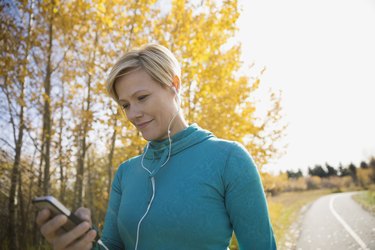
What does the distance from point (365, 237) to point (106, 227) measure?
8533mm

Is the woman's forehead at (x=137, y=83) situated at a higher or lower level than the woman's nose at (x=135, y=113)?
higher

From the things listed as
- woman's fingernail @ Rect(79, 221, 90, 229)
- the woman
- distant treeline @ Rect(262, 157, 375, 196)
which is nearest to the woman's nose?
the woman

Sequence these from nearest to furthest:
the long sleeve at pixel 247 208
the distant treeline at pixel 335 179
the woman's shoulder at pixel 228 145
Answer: the long sleeve at pixel 247 208 → the woman's shoulder at pixel 228 145 → the distant treeline at pixel 335 179

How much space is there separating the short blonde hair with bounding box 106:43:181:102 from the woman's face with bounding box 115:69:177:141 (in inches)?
1.1

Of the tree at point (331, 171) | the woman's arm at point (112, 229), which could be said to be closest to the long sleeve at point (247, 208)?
the woman's arm at point (112, 229)

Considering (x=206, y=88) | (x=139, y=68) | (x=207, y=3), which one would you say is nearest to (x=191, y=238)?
(x=139, y=68)

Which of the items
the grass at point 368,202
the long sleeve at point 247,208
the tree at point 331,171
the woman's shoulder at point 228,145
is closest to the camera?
the long sleeve at point 247,208

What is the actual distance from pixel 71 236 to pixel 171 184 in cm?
54

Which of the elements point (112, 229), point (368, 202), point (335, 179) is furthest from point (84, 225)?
point (335, 179)

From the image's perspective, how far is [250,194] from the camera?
1161 mm

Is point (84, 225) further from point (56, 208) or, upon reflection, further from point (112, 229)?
point (112, 229)

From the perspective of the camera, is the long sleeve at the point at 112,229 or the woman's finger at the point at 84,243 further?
the long sleeve at the point at 112,229

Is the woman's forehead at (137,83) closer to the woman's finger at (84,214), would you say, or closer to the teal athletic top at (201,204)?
the teal athletic top at (201,204)

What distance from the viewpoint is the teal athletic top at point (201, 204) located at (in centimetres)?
116
